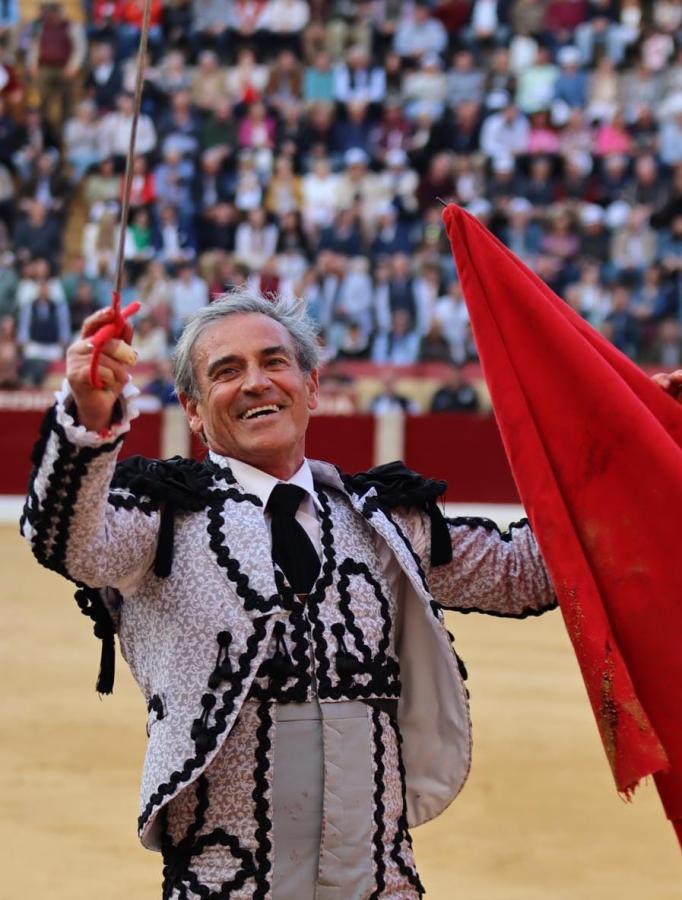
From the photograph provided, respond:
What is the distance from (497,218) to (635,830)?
704cm

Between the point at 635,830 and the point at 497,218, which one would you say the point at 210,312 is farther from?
the point at 497,218

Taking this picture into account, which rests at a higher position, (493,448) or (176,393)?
(493,448)

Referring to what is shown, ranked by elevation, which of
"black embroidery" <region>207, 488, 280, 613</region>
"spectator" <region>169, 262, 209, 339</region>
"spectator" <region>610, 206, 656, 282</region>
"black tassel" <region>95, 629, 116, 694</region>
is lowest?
"black tassel" <region>95, 629, 116, 694</region>

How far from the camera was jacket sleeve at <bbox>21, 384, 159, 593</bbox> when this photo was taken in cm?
194

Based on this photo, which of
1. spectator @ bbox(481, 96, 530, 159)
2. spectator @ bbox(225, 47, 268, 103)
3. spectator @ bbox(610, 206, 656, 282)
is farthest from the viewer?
spectator @ bbox(225, 47, 268, 103)

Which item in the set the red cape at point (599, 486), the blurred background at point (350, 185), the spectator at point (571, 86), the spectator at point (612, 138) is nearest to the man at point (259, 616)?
the red cape at point (599, 486)

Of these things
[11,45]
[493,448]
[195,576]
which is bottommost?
[195,576]

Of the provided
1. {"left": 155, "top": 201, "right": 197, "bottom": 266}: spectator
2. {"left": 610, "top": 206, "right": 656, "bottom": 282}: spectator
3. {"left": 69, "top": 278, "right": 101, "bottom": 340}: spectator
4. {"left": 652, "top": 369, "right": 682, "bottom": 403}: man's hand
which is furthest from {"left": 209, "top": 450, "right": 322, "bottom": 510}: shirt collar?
{"left": 155, "top": 201, "right": 197, "bottom": 266}: spectator

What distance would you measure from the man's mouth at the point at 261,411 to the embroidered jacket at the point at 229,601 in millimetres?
100

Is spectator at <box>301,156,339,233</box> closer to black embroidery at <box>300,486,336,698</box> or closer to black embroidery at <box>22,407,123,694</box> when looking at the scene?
black embroidery at <box>300,486,336,698</box>

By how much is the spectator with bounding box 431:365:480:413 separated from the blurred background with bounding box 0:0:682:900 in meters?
0.01

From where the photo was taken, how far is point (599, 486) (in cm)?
235

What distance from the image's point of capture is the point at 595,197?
11320mm

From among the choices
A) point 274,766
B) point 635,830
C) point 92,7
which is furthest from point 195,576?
point 92,7
